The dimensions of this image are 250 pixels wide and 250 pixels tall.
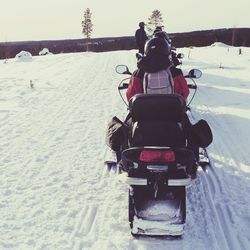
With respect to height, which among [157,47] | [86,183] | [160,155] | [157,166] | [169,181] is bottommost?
[86,183]

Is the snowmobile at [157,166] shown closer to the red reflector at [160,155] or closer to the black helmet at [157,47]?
the red reflector at [160,155]

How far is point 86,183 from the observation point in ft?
20.4

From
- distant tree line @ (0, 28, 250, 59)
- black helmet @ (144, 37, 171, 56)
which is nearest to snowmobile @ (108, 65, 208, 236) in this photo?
black helmet @ (144, 37, 171, 56)

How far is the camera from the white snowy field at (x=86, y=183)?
4.66m

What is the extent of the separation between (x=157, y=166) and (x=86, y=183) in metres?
2.11

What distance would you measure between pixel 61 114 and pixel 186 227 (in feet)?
20.3

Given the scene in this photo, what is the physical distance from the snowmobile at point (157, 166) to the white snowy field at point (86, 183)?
0.26m

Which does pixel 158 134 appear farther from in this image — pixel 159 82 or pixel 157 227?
pixel 159 82

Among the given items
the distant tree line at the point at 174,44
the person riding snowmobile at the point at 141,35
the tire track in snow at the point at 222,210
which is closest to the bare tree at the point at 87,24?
the distant tree line at the point at 174,44

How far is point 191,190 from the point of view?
5883 mm

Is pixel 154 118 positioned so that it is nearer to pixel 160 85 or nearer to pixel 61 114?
pixel 160 85

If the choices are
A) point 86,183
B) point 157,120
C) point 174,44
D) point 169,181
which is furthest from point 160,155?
point 174,44

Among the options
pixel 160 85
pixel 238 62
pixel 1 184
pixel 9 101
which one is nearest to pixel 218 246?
pixel 160 85

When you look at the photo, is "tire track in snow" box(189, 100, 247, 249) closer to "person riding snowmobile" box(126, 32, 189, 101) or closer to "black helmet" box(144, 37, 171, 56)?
"person riding snowmobile" box(126, 32, 189, 101)
